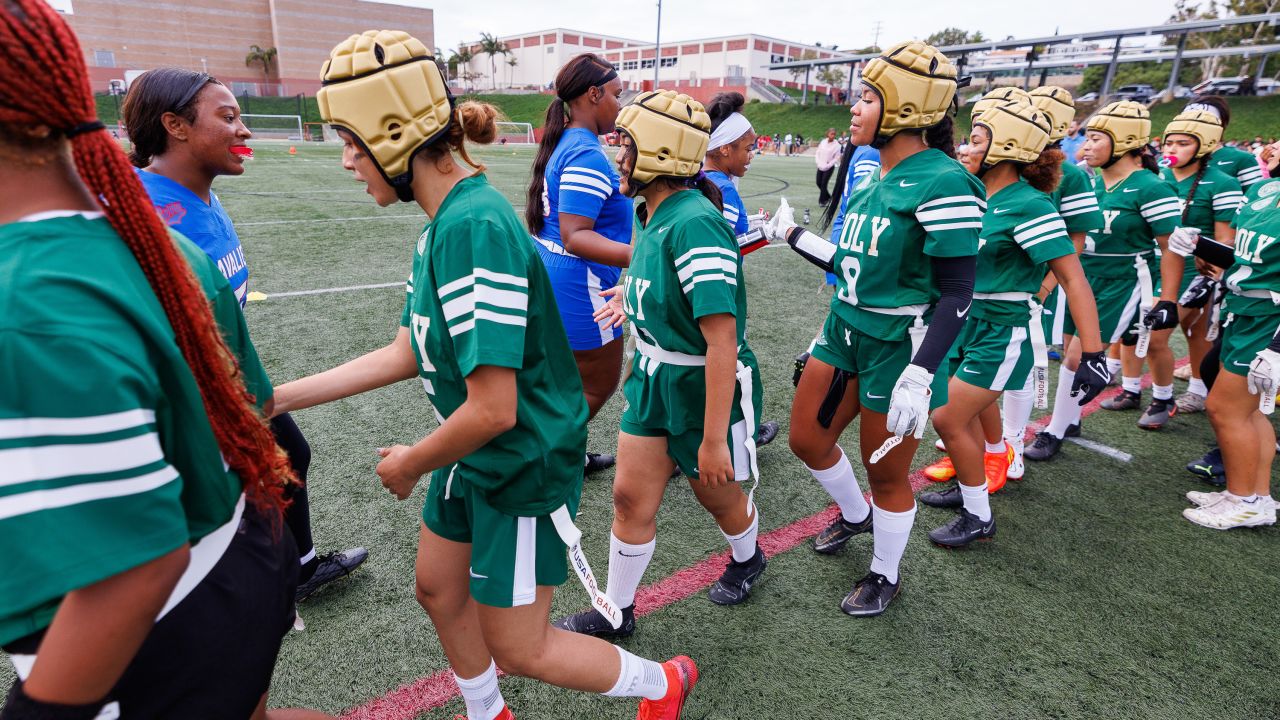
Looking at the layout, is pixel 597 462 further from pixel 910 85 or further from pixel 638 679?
pixel 910 85

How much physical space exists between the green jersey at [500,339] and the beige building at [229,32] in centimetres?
7024

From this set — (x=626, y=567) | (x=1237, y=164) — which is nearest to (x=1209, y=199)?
(x=1237, y=164)

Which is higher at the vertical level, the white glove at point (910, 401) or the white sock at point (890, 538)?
the white glove at point (910, 401)

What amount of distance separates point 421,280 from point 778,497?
9.73 ft

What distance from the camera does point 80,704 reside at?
0.97 m

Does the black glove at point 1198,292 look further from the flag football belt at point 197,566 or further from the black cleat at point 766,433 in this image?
the flag football belt at point 197,566

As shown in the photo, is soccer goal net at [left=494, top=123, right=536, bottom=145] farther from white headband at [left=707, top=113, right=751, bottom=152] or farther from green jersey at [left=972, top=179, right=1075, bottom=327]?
green jersey at [left=972, top=179, right=1075, bottom=327]

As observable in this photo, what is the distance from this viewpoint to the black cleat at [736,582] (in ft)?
10.1

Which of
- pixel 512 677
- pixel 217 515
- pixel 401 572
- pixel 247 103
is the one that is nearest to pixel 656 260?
pixel 217 515

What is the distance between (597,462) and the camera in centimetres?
432

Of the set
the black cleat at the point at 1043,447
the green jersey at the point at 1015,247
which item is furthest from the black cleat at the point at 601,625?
the black cleat at the point at 1043,447

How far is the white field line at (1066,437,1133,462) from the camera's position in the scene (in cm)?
472

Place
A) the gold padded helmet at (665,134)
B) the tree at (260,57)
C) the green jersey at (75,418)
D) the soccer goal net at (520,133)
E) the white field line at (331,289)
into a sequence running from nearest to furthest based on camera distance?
the green jersey at (75,418), the gold padded helmet at (665,134), the white field line at (331,289), the soccer goal net at (520,133), the tree at (260,57)

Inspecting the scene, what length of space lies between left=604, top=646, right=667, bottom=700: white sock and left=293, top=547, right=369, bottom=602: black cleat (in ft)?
5.44
